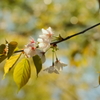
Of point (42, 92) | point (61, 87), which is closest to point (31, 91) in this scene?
point (42, 92)

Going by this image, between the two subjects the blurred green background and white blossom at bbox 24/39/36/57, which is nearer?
white blossom at bbox 24/39/36/57

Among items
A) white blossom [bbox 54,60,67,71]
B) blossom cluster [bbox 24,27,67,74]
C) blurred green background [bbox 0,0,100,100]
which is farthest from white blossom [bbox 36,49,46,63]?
blurred green background [bbox 0,0,100,100]

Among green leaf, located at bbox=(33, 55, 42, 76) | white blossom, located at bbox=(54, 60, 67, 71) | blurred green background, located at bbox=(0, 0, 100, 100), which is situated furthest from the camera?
blurred green background, located at bbox=(0, 0, 100, 100)

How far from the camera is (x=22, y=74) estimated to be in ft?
3.01

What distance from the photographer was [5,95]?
5.04m

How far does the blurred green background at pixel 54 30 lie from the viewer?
384 cm

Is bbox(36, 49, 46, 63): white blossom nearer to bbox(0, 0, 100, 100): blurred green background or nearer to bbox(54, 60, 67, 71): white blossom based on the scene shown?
bbox(54, 60, 67, 71): white blossom

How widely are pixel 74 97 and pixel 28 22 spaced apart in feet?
5.96

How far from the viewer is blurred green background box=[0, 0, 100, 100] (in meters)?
3.84

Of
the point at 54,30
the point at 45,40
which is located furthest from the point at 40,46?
the point at 54,30

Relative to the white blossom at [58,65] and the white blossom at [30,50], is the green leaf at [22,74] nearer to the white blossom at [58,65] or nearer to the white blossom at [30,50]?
the white blossom at [30,50]

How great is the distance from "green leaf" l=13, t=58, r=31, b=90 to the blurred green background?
7.39 ft

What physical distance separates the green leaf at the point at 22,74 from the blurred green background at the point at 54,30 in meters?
2.25

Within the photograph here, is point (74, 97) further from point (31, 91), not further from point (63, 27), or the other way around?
point (63, 27)
